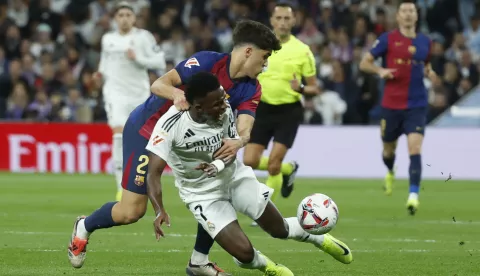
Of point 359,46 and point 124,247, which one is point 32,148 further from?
point 124,247

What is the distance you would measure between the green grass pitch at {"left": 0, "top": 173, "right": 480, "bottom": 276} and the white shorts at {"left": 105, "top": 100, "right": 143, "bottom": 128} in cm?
105

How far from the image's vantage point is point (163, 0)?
24578mm

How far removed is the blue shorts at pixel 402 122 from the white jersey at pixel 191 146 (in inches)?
242

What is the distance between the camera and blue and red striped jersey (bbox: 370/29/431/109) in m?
14.0

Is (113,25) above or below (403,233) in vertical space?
below

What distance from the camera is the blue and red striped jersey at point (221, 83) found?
27.5ft

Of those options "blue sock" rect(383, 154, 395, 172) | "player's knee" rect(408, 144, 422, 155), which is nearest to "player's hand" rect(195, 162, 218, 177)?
"player's knee" rect(408, 144, 422, 155)

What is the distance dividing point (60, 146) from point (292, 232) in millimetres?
12372

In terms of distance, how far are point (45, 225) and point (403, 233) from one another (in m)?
3.71

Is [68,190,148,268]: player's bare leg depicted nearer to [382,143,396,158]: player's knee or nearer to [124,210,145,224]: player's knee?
[124,210,145,224]: player's knee

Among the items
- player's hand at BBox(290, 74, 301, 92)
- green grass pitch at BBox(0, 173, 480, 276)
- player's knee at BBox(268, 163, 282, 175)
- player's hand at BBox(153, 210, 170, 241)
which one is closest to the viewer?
player's hand at BBox(153, 210, 170, 241)

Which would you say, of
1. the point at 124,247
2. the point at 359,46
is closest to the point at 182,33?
the point at 359,46

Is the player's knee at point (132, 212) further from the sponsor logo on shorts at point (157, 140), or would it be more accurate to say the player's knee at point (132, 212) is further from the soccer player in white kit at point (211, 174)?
Result: the sponsor logo on shorts at point (157, 140)

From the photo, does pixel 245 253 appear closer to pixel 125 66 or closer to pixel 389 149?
pixel 125 66
